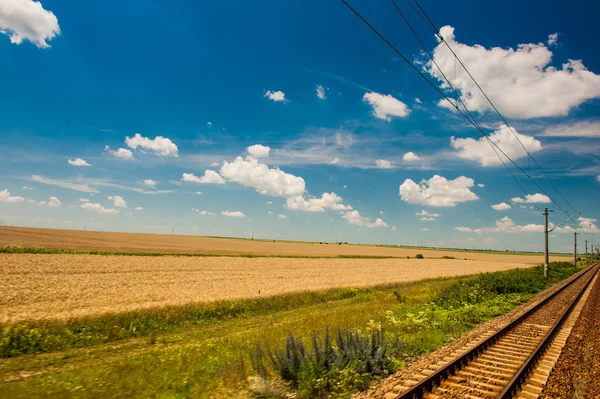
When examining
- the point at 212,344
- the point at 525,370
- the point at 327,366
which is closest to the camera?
the point at 525,370

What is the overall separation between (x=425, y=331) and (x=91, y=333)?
14.2 m

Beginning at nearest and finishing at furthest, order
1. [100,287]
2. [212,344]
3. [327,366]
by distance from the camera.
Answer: [327,366] < [212,344] < [100,287]

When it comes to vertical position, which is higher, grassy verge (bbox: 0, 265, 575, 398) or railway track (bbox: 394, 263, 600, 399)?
railway track (bbox: 394, 263, 600, 399)

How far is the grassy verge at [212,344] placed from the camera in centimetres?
881

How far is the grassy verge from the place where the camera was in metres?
8.81

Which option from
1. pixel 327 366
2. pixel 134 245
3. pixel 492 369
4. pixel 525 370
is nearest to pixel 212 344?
pixel 327 366

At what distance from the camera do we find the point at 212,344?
12.9 metres

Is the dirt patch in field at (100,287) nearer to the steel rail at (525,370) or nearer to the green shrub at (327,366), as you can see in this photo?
the green shrub at (327,366)

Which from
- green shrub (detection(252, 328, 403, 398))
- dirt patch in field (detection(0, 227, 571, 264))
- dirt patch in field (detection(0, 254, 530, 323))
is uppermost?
green shrub (detection(252, 328, 403, 398))

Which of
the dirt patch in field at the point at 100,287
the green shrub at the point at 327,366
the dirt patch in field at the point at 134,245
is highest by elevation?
the green shrub at the point at 327,366

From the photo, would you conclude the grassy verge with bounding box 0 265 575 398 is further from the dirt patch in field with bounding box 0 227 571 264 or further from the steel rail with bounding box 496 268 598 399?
the dirt patch in field with bounding box 0 227 571 264

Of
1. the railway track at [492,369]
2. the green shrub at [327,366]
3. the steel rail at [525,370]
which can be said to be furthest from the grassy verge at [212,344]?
the steel rail at [525,370]

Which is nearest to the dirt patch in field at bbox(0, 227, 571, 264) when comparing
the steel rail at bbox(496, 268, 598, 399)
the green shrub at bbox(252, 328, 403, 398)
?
the green shrub at bbox(252, 328, 403, 398)

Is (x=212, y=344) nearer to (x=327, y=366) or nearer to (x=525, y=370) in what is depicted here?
(x=327, y=366)
